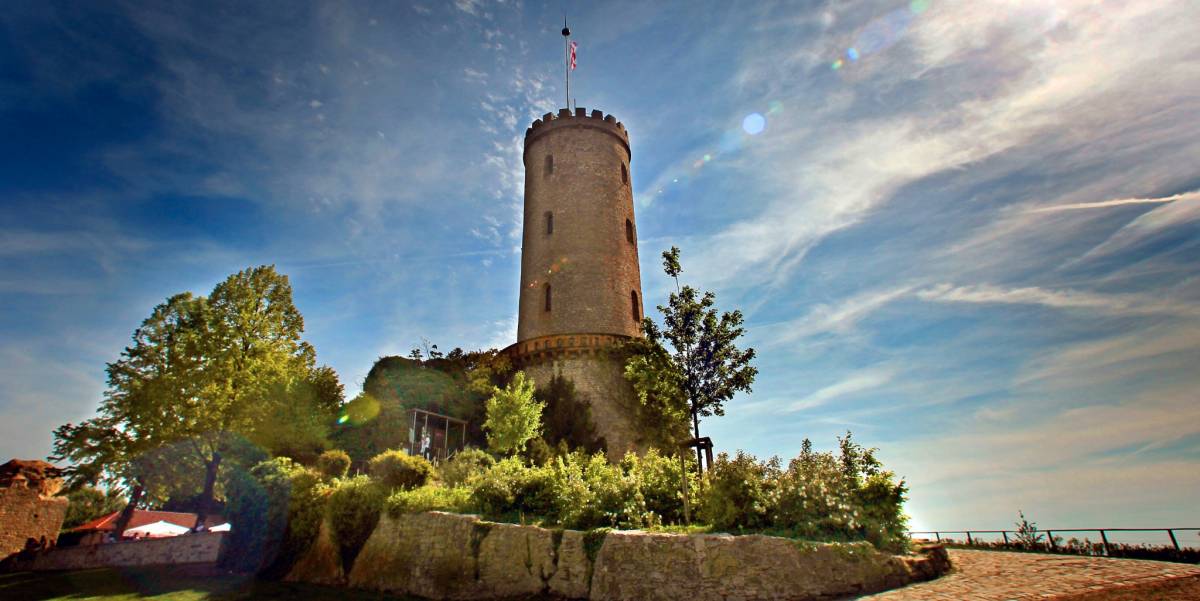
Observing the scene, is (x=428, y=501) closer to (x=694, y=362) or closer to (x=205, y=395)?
(x=694, y=362)

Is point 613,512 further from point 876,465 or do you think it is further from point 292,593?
point 292,593

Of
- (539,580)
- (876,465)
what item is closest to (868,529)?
(876,465)

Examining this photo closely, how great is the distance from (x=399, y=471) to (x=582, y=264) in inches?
600

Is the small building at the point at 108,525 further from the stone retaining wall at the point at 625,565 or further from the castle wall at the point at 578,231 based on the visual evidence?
the castle wall at the point at 578,231

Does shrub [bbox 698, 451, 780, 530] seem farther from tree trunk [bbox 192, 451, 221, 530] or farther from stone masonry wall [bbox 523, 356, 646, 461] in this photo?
tree trunk [bbox 192, 451, 221, 530]

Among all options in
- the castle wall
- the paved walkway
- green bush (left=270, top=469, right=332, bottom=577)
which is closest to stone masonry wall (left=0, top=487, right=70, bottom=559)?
green bush (left=270, top=469, right=332, bottom=577)

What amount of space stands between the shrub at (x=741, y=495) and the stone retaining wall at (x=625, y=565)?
3.92 ft

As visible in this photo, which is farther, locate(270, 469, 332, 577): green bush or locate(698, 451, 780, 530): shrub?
locate(270, 469, 332, 577): green bush

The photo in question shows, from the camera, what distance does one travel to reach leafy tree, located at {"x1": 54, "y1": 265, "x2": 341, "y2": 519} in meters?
23.3

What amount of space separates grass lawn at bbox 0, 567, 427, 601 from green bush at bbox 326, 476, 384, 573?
110 centimetres

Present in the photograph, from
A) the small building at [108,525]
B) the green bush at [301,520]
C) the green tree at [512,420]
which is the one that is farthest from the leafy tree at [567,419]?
the small building at [108,525]

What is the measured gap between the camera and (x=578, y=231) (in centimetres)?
3008

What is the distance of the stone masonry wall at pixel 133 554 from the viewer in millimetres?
21297

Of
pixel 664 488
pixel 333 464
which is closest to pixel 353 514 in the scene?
pixel 333 464
